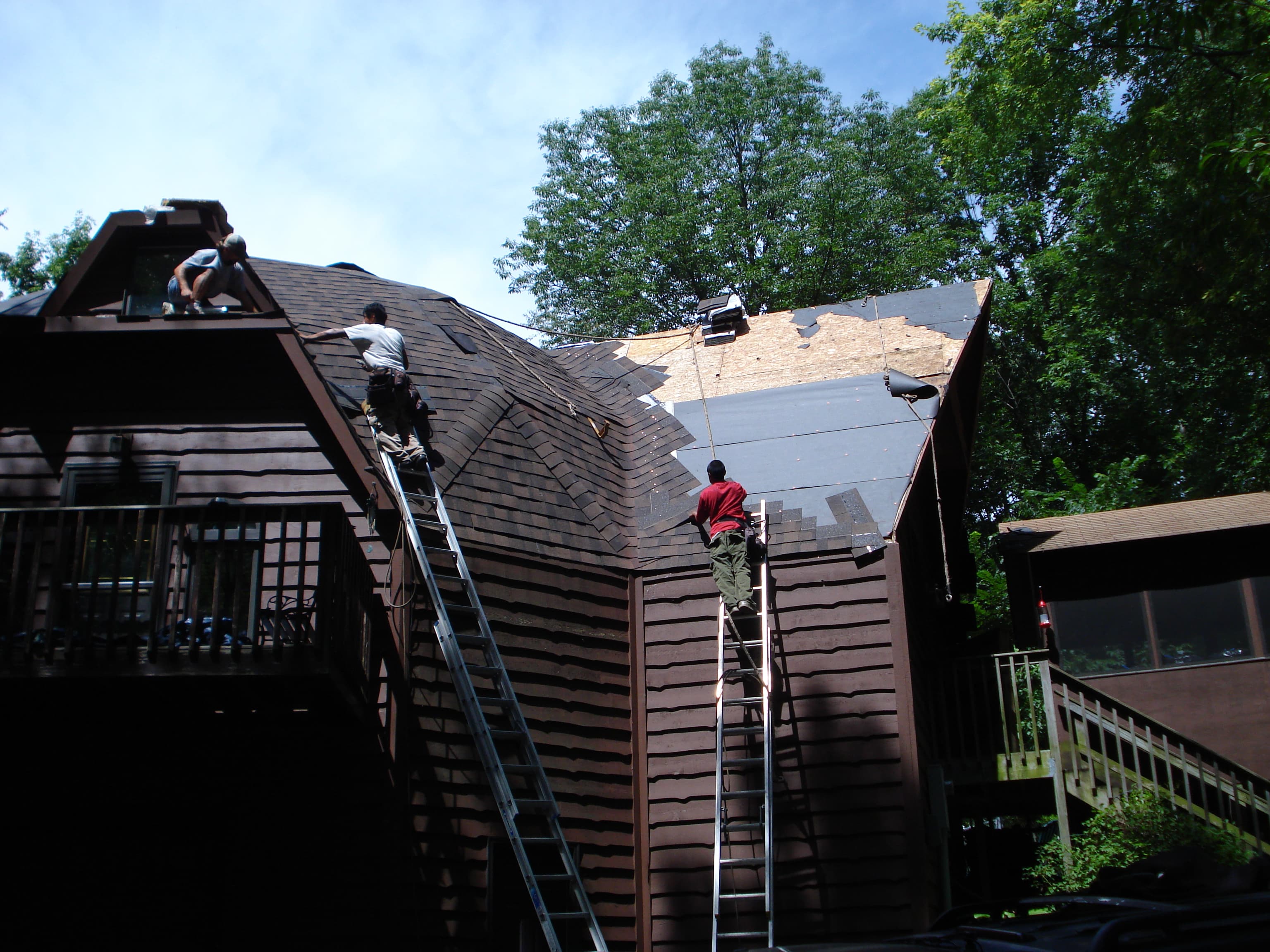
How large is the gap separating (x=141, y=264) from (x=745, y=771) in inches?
285

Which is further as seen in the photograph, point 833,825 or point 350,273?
point 350,273

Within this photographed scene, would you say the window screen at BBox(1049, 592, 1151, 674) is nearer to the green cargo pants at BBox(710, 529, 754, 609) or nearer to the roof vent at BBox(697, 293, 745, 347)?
the roof vent at BBox(697, 293, 745, 347)

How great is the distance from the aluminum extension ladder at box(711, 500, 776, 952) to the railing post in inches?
117

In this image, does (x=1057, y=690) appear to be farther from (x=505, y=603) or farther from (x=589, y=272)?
(x=589, y=272)

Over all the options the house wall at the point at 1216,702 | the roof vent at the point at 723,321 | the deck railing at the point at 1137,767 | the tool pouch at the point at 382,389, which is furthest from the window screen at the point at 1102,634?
the tool pouch at the point at 382,389

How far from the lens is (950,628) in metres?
15.2

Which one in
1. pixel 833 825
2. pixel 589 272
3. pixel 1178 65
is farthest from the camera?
pixel 589 272

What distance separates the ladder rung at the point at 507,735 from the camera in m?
8.48

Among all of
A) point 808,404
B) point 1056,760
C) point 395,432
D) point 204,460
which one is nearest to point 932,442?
point 808,404

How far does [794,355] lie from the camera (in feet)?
44.0

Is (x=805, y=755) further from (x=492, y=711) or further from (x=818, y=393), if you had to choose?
(x=818, y=393)

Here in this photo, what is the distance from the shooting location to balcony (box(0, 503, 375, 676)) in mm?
7121

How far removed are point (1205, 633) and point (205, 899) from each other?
12428 millimetres

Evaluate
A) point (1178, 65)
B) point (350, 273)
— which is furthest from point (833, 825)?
point (1178, 65)
